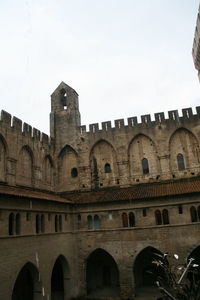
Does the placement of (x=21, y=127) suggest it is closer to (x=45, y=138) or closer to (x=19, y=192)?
(x=45, y=138)

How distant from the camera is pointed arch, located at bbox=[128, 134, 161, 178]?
30.2 metres

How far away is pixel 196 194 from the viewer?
2398 cm

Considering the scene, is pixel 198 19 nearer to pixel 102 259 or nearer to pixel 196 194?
pixel 196 194

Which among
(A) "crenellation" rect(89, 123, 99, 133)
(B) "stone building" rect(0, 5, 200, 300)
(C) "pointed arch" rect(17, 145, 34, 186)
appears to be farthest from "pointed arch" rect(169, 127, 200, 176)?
(C) "pointed arch" rect(17, 145, 34, 186)

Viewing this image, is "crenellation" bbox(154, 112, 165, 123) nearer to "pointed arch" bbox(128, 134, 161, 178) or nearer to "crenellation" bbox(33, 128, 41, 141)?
"pointed arch" bbox(128, 134, 161, 178)

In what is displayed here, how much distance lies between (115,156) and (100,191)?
4543 mm

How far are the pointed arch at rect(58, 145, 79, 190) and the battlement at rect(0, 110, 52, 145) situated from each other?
251 cm

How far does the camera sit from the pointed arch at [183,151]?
29.0m

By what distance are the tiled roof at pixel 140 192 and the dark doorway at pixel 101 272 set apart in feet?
18.6

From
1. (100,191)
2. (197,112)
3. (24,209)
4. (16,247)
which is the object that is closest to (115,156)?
(100,191)

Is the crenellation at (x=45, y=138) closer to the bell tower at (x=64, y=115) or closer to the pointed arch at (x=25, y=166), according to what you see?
the bell tower at (x=64, y=115)

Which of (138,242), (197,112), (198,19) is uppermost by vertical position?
(198,19)

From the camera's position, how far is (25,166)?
26703mm

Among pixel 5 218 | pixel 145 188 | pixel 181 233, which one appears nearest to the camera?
pixel 5 218
